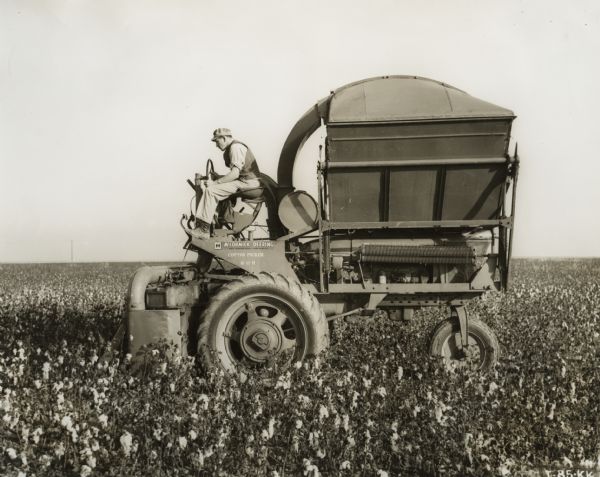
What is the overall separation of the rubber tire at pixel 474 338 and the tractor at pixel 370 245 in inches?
0.5

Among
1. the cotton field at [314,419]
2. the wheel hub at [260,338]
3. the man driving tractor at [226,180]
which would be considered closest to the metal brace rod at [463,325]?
the cotton field at [314,419]

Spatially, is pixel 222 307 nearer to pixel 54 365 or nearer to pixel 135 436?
pixel 54 365

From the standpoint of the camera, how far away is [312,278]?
289 inches

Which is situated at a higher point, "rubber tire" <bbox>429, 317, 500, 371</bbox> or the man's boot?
the man's boot

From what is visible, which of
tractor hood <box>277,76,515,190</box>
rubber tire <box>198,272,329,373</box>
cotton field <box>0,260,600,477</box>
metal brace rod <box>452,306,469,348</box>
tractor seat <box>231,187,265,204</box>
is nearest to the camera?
cotton field <box>0,260,600,477</box>

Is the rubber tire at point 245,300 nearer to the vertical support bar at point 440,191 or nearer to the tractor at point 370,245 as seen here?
the tractor at point 370,245

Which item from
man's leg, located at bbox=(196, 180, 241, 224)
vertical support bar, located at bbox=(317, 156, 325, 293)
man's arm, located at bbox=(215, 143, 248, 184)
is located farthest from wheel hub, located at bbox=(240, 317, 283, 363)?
man's arm, located at bbox=(215, 143, 248, 184)

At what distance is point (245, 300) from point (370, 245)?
1.48m

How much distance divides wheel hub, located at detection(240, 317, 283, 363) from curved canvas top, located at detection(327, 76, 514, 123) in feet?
7.30

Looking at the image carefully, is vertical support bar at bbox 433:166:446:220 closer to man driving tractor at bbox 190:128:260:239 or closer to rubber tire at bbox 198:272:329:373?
rubber tire at bbox 198:272:329:373

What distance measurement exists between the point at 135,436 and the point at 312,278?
130 inches

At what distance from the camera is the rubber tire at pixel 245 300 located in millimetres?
6488

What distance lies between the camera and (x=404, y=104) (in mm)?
6535

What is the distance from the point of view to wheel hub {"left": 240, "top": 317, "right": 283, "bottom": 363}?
653cm
